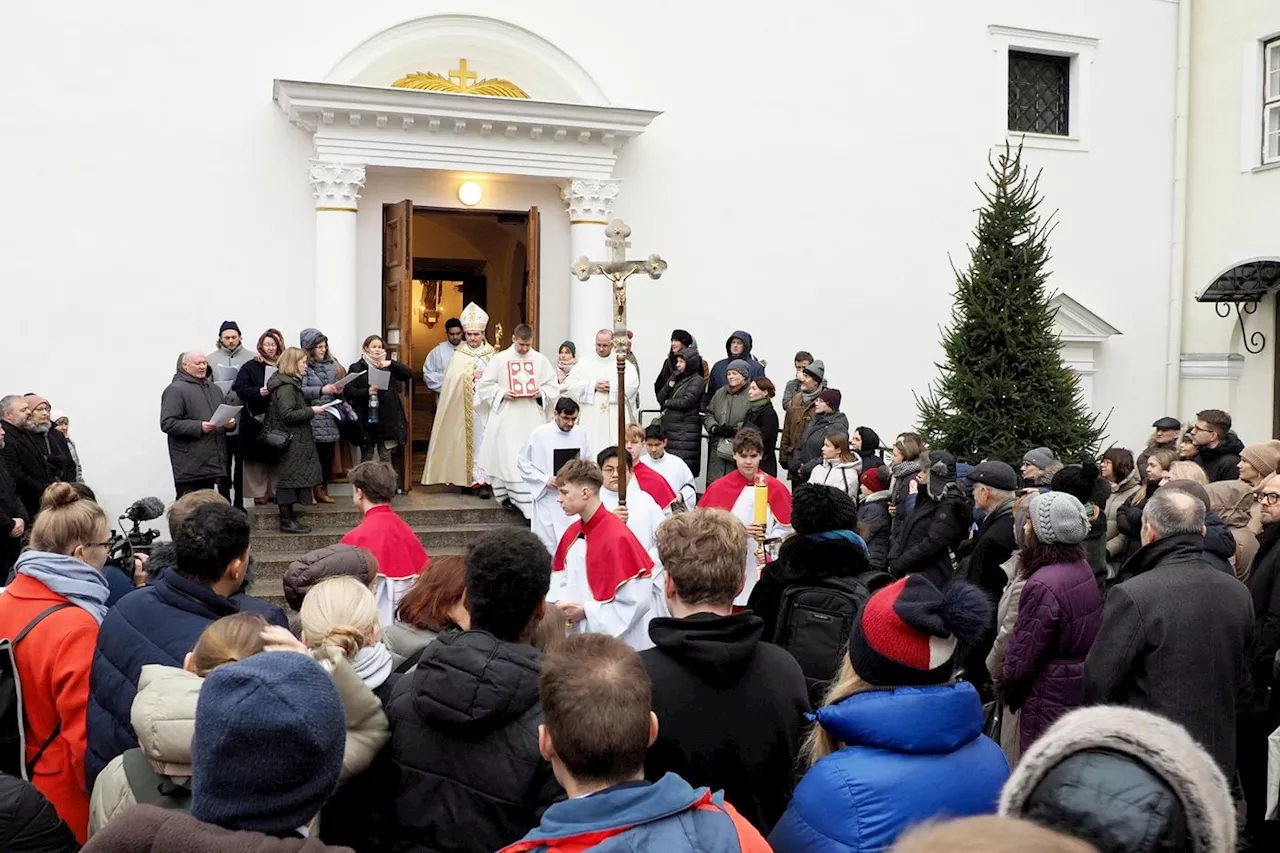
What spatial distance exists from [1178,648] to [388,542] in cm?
398

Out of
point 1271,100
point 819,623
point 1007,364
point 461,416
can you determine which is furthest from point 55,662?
point 1271,100

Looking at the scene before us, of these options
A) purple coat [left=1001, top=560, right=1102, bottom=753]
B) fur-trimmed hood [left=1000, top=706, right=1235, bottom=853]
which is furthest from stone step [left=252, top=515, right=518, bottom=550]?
fur-trimmed hood [left=1000, top=706, right=1235, bottom=853]

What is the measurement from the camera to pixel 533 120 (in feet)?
42.0

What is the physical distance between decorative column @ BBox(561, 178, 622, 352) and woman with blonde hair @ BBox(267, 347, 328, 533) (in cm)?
353

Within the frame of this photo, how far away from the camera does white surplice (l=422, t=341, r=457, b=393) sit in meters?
12.8

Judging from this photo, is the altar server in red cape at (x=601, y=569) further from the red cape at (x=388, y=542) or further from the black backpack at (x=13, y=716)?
the black backpack at (x=13, y=716)

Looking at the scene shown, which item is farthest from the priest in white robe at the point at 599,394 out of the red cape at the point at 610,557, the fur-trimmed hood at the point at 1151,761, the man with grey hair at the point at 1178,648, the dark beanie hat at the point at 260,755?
the fur-trimmed hood at the point at 1151,761

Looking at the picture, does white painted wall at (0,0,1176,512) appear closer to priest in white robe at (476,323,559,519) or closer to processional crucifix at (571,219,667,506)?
priest in white robe at (476,323,559,519)

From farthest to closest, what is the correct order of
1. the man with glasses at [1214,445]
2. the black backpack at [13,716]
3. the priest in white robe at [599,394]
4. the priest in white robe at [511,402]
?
the priest in white robe at [599,394], the priest in white robe at [511,402], the man with glasses at [1214,445], the black backpack at [13,716]

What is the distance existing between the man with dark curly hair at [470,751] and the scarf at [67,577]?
147cm

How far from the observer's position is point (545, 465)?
10320 millimetres

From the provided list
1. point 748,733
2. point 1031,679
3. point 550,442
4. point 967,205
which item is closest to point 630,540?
point 1031,679

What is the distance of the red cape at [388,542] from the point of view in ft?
21.5

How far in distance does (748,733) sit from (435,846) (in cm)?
89
